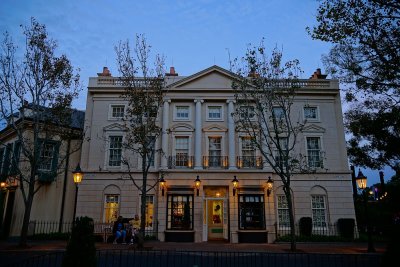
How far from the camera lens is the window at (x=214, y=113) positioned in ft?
78.4

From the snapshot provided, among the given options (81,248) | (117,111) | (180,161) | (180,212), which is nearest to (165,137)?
(180,161)

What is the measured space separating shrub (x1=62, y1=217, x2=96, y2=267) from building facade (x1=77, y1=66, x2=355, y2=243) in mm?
13395

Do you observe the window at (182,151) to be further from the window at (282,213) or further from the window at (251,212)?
the window at (282,213)

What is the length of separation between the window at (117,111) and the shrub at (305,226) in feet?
48.8

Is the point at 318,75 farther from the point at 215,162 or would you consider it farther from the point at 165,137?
the point at 165,137

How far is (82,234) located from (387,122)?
54.7 feet

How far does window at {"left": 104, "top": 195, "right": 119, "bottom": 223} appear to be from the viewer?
22.2m

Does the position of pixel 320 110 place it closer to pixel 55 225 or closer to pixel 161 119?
pixel 161 119

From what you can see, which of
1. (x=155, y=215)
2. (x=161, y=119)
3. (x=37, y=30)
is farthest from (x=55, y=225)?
(x=37, y=30)

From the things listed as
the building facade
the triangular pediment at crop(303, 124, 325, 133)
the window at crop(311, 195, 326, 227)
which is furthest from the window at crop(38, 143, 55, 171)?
the window at crop(311, 195, 326, 227)

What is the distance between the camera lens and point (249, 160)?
74.8 feet

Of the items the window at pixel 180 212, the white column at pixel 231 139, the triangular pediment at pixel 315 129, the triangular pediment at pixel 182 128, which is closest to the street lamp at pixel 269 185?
the white column at pixel 231 139

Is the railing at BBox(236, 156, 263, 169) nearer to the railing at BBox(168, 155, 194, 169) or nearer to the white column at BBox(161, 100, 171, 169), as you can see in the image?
the railing at BBox(168, 155, 194, 169)

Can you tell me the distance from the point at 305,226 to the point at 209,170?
24.0 feet
